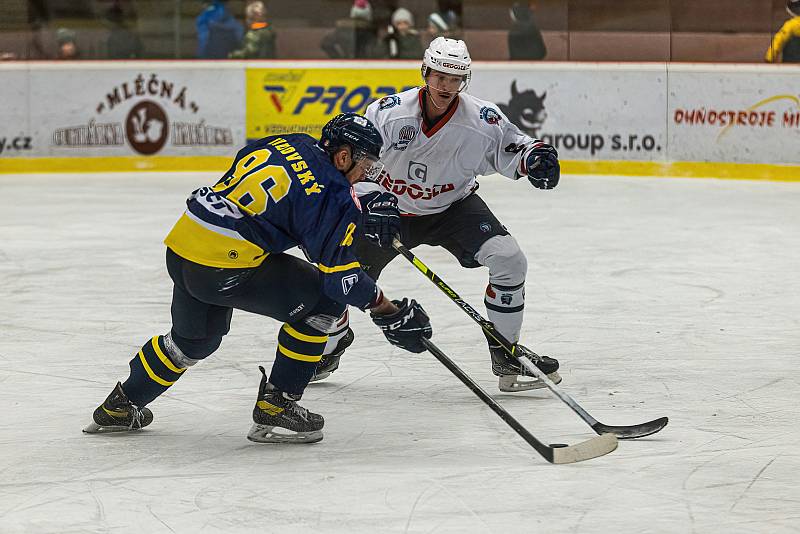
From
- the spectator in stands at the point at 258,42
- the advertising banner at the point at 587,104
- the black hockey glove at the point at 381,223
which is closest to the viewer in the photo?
the black hockey glove at the point at 381,223

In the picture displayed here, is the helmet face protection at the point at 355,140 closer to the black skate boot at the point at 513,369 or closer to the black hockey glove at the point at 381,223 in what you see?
the black hockey glove at the point at 381,223

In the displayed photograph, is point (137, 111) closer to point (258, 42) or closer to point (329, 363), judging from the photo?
point (258, 42)

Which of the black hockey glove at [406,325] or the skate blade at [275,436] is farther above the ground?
the black hockey glove at [406,325]

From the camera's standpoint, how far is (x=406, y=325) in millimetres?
3549

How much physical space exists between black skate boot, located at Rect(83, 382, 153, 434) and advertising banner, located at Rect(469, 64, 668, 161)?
7375 mm

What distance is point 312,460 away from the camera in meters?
3.52

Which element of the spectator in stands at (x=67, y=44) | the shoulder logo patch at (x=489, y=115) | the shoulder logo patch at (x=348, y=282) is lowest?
the shoulder logo patch at (x=348, y=282)

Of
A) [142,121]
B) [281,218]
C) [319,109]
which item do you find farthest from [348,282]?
[142,121]

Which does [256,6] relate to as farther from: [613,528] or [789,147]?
[613,528]

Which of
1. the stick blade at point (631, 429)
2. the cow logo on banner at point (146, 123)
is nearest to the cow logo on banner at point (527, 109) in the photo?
the cow logo on banner at point (146, 123)

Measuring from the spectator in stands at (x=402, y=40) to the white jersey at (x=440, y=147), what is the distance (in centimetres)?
675

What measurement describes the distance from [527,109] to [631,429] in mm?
7347

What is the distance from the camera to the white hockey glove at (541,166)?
4.27 metres

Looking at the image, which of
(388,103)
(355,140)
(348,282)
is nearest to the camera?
(348,282)
